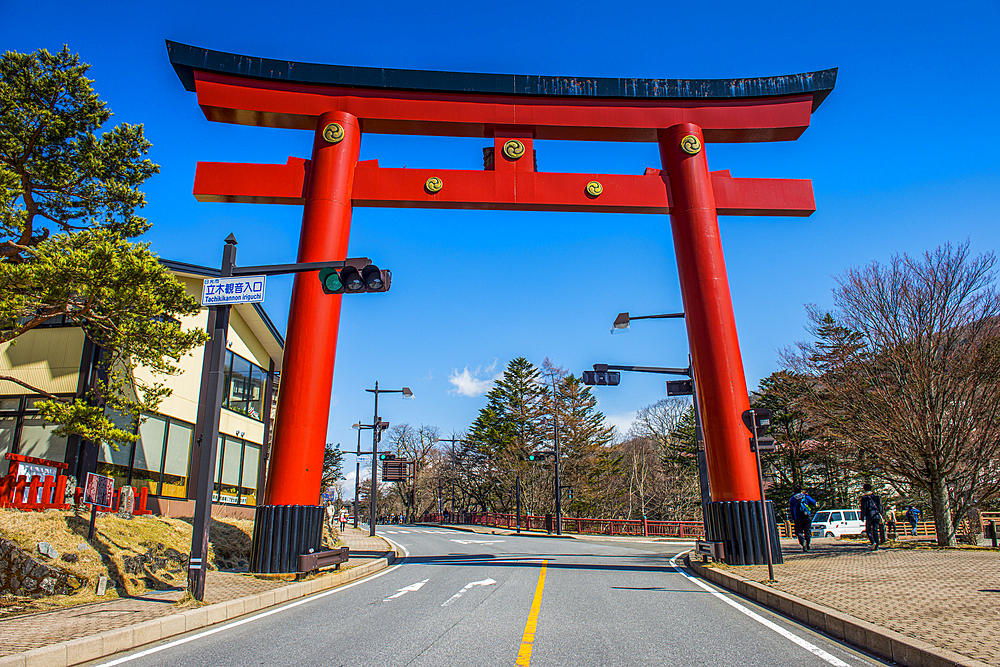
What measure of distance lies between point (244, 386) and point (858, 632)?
74.6ft

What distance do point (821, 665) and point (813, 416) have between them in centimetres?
1620

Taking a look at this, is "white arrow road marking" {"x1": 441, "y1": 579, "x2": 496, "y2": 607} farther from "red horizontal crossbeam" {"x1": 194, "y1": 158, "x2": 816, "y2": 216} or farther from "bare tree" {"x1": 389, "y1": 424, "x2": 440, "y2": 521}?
"bare tree" {"x1": 389, "y1": 424, "x2": 440, "y2": 521}

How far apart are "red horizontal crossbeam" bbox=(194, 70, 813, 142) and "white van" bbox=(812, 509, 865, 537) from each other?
24.8 m

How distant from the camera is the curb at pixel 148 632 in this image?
16.9 feet

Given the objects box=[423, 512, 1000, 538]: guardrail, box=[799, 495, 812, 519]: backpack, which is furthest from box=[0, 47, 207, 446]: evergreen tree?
box=[423, 512, 1000, 538]: guardrail

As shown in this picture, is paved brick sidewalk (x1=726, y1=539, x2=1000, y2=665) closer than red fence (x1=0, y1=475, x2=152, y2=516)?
Yes

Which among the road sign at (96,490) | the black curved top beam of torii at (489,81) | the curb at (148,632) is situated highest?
the black curved top beam of torii at (489,81)

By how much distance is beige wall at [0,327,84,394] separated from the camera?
1675 cm

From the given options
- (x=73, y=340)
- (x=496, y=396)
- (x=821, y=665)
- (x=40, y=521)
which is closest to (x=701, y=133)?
(x=821, y=665)

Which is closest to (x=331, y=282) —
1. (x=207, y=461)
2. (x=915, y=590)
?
(x=207, y=461)

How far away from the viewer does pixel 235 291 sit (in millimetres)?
9211

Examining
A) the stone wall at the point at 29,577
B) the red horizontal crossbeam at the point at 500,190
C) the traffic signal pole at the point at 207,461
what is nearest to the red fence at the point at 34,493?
the stone wall at the point at 29,577

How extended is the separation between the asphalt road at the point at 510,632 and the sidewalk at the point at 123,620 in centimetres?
30

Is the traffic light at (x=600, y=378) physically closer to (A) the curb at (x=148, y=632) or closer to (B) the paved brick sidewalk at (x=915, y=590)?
(B) the paved brick sidewalk at (x=915, y=590)
